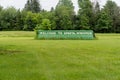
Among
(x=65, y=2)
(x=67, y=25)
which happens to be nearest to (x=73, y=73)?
(x=67, y=25)

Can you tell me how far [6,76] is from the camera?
991cm

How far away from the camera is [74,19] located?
294 ft

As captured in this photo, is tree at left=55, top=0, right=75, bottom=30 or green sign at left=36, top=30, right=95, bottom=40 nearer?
green sign at left=36, top=30, right=95, bottom=40

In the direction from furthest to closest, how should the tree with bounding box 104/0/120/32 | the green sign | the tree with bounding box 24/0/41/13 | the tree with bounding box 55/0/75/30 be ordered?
the tree with bounding box 24/0/41/13 → the tree with bounding box 104/0/120/32 → the tree with bounding box 55/0/75/30 → the green sign

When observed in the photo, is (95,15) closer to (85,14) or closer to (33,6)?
A: (85,14)

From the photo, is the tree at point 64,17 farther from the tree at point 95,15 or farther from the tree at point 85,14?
the tree at point 95,15

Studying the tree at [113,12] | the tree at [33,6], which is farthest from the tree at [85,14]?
the tree at [33,6]

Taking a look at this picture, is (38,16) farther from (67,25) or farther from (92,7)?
(92,7)

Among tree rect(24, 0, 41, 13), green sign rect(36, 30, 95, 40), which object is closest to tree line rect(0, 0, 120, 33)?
tree rect(24, 0, 41, 13)

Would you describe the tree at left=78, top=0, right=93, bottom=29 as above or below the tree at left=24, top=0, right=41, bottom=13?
below

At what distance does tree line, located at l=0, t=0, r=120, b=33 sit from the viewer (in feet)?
287

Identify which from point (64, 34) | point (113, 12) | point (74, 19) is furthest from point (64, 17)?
point (64, 34)

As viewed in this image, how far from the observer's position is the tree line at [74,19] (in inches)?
3442

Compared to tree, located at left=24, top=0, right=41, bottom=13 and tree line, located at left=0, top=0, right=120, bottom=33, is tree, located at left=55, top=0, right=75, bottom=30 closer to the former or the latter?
tree line, located at left=0, top=0, right=120, bottom=33
